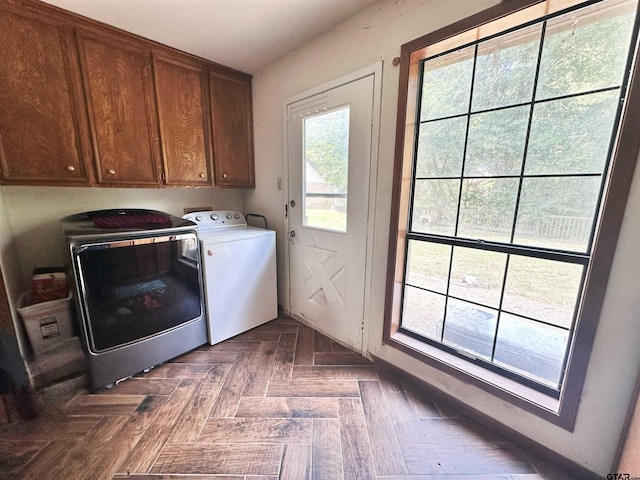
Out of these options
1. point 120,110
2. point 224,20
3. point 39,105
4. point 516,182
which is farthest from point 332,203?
point 39,105

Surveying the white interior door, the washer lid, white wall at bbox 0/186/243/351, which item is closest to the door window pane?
the white interior door

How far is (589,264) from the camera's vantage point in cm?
100

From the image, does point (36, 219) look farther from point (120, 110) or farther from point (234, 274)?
point (234, 274)

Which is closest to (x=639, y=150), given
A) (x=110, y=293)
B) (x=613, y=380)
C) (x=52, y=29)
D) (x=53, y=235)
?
(x=613, y=380)

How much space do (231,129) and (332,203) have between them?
126 centimetres

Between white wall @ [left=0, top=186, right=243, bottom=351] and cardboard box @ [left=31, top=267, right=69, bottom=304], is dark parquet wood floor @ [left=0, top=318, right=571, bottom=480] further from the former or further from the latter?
white wall @ [left=0, top=186, right=243, bottom=351]

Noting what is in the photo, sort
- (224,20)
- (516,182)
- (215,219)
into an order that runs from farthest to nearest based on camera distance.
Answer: (215,219) < (224,20) < (516,182)

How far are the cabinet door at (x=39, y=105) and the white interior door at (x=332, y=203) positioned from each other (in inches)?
56.3

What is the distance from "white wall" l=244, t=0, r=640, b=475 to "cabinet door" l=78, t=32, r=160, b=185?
90 cm

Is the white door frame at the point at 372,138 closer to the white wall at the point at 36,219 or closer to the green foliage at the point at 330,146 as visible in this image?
the green foliage at the point at 330,146

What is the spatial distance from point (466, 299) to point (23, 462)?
2.31 meters

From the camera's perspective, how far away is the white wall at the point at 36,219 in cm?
160

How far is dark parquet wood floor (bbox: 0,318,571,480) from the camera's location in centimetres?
Result: 111

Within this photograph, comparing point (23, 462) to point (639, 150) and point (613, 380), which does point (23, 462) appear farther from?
point (639, 150)
